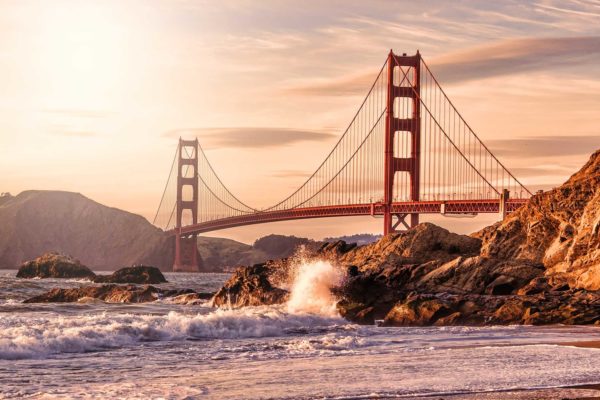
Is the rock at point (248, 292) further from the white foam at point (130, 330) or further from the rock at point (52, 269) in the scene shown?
the rock at point (52, 269)

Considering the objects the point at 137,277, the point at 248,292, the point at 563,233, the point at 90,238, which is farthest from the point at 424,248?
the point at 90,238

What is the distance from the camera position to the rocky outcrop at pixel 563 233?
1257 inches

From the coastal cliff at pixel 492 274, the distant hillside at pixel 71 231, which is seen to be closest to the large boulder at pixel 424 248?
the coastal cliff at pixel 492 274

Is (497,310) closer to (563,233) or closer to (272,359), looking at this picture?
(272,359)

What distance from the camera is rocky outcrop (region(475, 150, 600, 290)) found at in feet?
105

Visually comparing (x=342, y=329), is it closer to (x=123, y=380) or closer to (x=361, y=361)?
(x=361, y=361)

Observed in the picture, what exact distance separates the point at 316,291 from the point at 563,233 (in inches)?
419

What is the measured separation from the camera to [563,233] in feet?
118

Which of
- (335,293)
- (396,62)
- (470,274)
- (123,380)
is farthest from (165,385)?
(396,62)

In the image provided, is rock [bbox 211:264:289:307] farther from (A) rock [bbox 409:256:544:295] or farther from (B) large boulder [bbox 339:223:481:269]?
(B) large boulder [bbox 339:223:481:269]

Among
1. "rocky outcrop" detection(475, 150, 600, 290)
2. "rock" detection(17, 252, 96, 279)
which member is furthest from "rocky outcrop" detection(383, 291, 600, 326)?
"rock" detection(17, 252, 96, 279)

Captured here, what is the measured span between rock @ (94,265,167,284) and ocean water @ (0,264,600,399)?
52338 mm

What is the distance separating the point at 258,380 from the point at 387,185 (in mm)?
59503

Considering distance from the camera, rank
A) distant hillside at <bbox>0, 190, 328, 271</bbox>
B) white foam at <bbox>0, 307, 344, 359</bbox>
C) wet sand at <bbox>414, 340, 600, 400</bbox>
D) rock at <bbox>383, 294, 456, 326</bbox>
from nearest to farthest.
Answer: wet sand at <bbox>414, 340, 600, 400</bbox> < white foam at <bbox>0, 307, 344, 359</bbox> < rock at <bbox>383, 294, 456, 326</bbox> < distant hillside at <bbox>0, 190, 328, 271</bbox>
